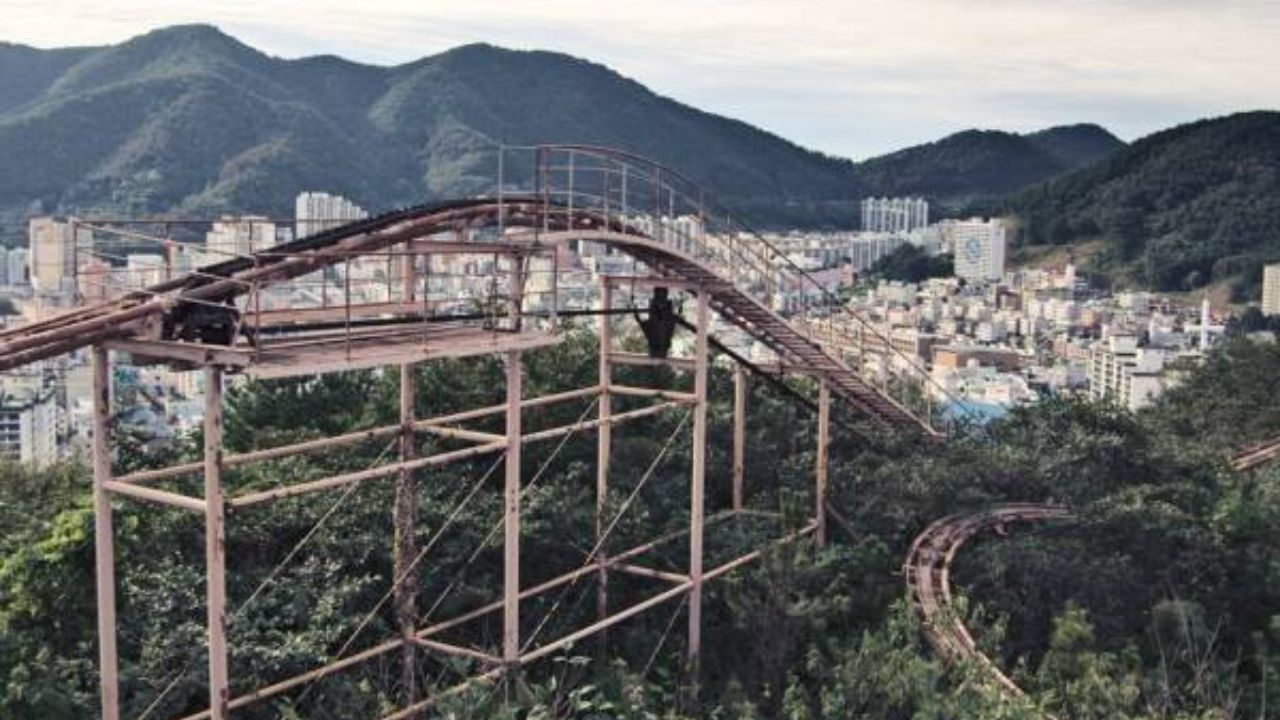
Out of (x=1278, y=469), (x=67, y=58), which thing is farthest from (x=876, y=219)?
(x=1278, y=469)

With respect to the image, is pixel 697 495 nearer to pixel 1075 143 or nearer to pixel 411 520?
pixel 411 520

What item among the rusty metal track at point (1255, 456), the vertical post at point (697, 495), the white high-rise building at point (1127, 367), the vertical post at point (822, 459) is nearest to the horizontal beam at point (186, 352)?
the vertical post at point (697, 495)

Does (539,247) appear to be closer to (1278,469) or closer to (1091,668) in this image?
(1091,668)

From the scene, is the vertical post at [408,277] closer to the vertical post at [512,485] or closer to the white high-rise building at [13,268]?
the vertical post at [512,485]

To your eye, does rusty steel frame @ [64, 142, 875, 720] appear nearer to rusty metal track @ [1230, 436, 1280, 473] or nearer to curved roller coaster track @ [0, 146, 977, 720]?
curved roller coaster track @ [0, 146, 977, 720]

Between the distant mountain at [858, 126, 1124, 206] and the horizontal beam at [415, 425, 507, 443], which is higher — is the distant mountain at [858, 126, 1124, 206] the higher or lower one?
the higher one

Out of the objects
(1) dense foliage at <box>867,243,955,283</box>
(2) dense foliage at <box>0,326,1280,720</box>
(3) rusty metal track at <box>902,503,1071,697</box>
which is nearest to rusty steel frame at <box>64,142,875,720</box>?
(2) dense foliage at <box>0,326,1280,720</box>
